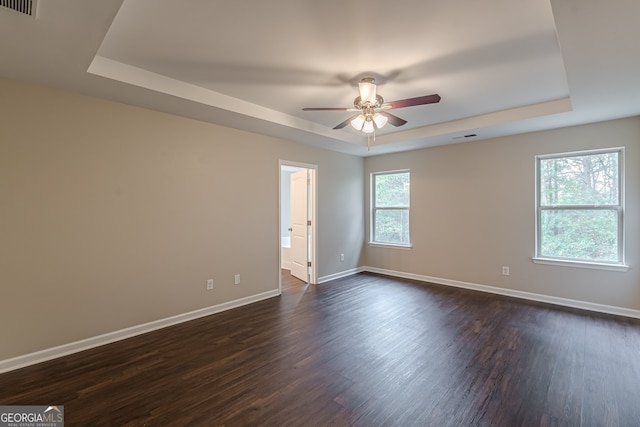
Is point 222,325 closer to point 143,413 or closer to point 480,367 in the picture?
point 143,413

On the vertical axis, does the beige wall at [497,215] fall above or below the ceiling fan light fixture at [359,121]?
below

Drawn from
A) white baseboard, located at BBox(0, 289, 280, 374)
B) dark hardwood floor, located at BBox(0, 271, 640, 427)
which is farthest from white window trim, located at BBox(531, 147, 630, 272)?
white baseboard, located at BBox(0, 289, 280, 374)

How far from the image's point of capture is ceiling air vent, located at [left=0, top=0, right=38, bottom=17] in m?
1.61

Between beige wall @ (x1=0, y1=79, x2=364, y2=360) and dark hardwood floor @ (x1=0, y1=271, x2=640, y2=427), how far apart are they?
0.41 meters

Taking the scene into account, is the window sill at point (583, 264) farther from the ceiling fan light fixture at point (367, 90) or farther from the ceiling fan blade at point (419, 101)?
the ceiling fan light fixture at point (367, 90)

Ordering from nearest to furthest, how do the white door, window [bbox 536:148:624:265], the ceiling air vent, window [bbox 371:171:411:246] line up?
the ceiling air vent < window [bbox 536:148:624:265] < the white door < window [bbox 371:171:411:246]

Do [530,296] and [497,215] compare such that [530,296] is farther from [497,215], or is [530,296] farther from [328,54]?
[328,54]

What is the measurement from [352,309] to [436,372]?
1.57m

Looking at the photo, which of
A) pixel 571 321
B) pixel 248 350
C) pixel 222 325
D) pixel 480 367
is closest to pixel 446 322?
pixel 480 367

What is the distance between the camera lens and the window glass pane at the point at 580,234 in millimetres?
3729

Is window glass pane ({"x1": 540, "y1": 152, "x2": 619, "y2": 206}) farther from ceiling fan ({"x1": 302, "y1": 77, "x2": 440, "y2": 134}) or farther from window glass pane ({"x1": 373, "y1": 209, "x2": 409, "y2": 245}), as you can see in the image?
ceiling fan ({"x1": 302, "y1": 77, "x2": 440, "y2": 134})

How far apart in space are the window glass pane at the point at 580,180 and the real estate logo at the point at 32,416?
18.7 feet

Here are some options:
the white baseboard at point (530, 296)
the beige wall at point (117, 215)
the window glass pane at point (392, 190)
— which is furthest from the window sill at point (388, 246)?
the beige wall at point (117, 215)

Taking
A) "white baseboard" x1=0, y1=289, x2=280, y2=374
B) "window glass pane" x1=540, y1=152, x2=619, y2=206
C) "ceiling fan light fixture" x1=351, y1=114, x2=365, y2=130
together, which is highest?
"ceiling fan light fixture" x1=351, y1=114, x2=365, y2=130
